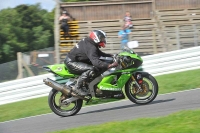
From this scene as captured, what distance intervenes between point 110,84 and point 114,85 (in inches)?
3.4

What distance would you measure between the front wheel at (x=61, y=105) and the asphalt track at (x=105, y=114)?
0.14 m

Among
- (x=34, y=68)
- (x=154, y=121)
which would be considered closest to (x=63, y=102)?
(x=154, y=121)

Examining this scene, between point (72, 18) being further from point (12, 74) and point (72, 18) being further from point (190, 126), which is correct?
point (190, 126)

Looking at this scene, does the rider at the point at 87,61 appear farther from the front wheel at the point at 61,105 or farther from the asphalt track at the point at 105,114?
the asphalt track at the point at 105,114

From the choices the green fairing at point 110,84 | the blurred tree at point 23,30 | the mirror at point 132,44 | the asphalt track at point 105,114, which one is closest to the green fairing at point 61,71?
the green fairing at point 110,84

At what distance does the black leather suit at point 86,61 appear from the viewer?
859 centimetres

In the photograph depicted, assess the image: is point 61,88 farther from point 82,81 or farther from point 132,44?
point 132,44

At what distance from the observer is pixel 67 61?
29.2 ft

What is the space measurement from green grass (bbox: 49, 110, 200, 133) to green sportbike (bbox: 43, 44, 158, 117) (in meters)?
2.07

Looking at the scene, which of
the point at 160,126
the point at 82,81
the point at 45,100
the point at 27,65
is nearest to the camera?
the point at 160,126

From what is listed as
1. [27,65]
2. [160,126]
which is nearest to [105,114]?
[160,126]

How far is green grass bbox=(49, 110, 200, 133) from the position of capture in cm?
573

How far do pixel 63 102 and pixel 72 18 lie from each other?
11.8 metres

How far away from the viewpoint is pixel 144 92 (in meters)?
8.81
